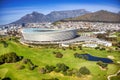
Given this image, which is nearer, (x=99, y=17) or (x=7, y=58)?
(x=7, y=58)

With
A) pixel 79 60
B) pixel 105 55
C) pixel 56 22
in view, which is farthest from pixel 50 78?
pixel 56 22

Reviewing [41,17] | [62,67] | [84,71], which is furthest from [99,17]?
[84,71]

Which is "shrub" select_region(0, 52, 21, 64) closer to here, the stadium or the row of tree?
the row of tree

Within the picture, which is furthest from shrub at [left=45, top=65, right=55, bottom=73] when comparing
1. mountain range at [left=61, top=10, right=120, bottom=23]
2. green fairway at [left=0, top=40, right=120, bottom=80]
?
mountain range at [left=61, top=10, right=120, bottom=23]

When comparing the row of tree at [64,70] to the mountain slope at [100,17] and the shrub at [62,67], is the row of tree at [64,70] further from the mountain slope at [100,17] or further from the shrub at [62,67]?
the mountain slope at [100,17]

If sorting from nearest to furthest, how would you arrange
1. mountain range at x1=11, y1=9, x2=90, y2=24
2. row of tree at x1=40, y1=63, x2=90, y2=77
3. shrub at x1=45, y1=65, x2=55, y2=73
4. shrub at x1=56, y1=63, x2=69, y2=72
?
row of tree at x1=40, y1=63, x2=90, y2=77 → shrub at x1=45, y1=65, x2=55, y2=73 → shrub at x1=56, y1=63, x2=69, y2=72 → mountain range at x1=11, y1=9, x2=90, y2=24


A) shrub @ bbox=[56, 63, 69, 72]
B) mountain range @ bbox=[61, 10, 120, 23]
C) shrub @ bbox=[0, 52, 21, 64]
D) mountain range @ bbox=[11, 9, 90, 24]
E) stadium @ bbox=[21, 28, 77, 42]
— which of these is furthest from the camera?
mountain range @ bbox=[61, 10, 120, 23]

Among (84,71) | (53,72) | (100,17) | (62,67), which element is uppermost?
(100,17)

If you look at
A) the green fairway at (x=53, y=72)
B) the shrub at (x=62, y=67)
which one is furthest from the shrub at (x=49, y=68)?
the shrub at (x=62, y=67)

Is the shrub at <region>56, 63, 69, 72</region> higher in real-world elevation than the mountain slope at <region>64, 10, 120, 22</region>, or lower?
lower

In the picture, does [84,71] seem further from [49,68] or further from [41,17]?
[41,17]

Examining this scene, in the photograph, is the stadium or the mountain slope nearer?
the stadium
